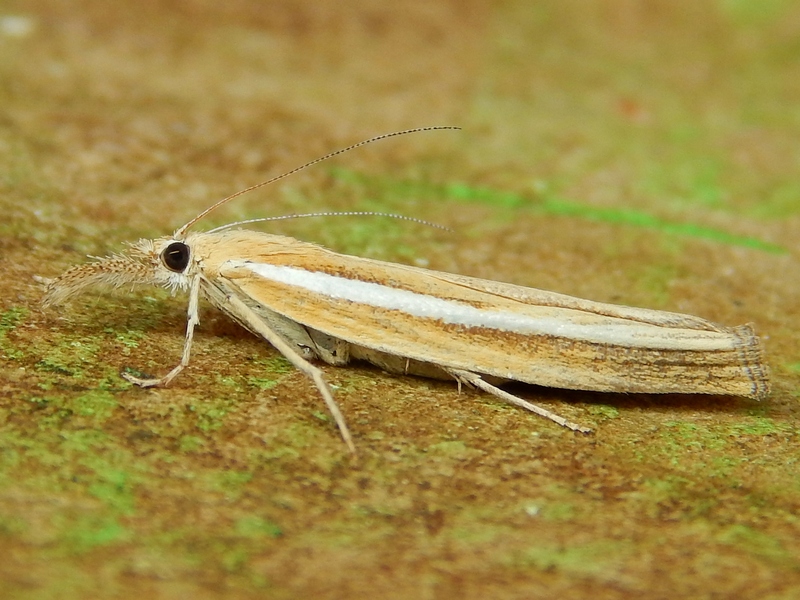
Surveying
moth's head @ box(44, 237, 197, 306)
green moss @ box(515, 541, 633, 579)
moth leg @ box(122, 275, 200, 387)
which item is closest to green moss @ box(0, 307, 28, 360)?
moth's head @ box(44, 237, 197, 306)

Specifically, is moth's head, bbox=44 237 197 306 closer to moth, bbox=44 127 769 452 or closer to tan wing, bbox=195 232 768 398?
moth, bbox=44 127 769 452

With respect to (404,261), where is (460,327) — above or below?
below

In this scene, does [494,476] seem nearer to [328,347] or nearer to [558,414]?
[558,414]

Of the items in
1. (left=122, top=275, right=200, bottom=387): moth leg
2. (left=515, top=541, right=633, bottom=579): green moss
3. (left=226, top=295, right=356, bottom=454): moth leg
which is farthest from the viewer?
(left=122, top=275, right=200, bottom=387): moth leg

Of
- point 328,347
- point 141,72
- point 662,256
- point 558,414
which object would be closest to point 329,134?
point 141,72

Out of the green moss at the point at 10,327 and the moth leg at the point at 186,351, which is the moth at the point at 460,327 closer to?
the moth leg at the point at 186,351

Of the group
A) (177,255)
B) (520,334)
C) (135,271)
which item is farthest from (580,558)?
(135,271)

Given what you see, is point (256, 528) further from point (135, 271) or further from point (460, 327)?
point (135, 271)
